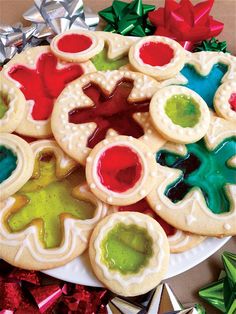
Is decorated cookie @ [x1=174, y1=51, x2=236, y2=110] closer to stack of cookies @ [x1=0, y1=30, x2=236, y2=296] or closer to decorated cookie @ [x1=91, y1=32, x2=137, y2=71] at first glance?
stack of cookies @ [x1=0, y1=30, x2=236, y2=296]

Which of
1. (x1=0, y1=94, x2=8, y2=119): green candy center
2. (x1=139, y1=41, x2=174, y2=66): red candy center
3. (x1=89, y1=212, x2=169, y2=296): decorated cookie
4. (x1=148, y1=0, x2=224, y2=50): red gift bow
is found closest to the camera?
(x1=89, y1=212, x2=169, y2=296): decorated cookie

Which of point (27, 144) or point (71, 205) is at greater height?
point (27, 144)

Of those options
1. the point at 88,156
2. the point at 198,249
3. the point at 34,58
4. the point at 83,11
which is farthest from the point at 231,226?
the point at 83,11

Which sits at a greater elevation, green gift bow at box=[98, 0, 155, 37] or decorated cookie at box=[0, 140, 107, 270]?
green gift bow at box=[98, 0, 155, 37]

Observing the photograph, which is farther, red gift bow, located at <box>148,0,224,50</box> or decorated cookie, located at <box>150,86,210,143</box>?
red gift bow, located at <box>148,0,224,50</box>

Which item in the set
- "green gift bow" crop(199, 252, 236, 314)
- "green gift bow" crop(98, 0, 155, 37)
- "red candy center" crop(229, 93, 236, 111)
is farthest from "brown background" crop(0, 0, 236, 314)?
"red candy center" crop(229, 93, 236, 111)

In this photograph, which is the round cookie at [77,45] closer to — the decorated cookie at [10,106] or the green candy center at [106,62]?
the green candy center at [106,62]

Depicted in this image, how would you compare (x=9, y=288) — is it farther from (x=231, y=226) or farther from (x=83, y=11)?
(x=83, y=11)

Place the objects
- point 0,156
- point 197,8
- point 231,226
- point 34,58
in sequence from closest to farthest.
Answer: point 231,226 → point 0,156 → point 34,58 → point 197,8
